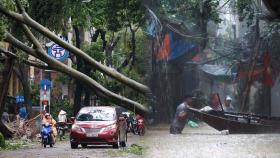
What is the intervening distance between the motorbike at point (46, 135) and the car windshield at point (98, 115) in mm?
1529

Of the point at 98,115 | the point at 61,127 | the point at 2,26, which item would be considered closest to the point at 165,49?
the point at 2,26

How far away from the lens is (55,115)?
31.6m

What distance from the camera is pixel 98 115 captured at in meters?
20.5

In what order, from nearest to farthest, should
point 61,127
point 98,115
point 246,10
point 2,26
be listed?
point 246,10 → point 2,26 → point 98,115 → point 61,127

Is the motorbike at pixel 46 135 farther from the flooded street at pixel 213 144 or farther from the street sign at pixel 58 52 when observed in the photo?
the flooded street at pixel 213 144

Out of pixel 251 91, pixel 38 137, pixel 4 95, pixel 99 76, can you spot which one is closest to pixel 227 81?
pixel 251 91

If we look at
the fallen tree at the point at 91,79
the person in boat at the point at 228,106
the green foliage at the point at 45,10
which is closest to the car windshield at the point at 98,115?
the green foliage at the point at 45,10

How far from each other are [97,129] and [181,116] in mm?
16153

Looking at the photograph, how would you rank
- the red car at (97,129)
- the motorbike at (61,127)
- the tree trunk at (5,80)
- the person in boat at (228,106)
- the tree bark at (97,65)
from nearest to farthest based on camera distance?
1. the person in boat at (228,106)
2. the tree bark at (97,65)
3. the tree trunk at (5,80)
4. the red car at (97,129)
5. the motorbike at (61,127)

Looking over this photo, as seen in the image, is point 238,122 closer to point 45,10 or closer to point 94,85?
point 94,85

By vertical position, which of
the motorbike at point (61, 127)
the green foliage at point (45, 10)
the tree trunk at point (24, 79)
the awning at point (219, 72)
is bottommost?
the motorbike at point (61, 127)

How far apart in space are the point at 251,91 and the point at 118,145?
16.6 metres

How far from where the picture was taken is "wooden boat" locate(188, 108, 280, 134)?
11.4 ft

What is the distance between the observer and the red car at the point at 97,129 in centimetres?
1962
